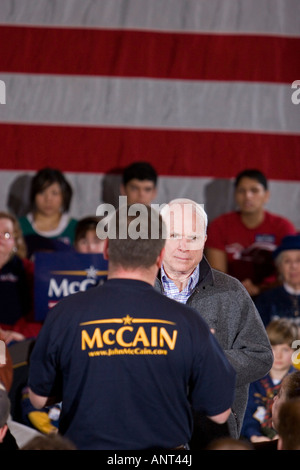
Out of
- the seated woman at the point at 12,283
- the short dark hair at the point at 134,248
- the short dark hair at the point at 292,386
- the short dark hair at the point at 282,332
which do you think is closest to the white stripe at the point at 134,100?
the seated woman at the point at 12,283

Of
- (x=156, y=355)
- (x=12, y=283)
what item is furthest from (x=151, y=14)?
(x=156, y=355)

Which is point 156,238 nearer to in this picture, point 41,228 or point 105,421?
point 105,421

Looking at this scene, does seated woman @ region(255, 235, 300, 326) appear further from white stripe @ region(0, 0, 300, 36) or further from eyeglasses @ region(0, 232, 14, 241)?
white stripe @ region(0, 0, 300, 36)

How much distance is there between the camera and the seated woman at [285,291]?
4.07 meters

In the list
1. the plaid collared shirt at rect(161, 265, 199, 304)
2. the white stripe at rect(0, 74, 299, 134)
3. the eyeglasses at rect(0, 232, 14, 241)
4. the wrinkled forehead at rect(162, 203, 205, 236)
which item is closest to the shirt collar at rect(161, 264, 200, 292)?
the plaid collared shirt at rect(161, 265, 199, 304)

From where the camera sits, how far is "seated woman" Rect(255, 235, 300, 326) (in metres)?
4.07

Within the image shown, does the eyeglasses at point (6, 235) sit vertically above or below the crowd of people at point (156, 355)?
above

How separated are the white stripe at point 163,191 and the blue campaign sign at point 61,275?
4.57 feet

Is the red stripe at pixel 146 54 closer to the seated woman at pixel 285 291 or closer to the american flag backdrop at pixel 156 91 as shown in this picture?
the american flag backdrop at pixel 156 91

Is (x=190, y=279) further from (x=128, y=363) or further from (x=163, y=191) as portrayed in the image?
(x=163, y=191)

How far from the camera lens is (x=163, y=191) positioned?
5.23 metres

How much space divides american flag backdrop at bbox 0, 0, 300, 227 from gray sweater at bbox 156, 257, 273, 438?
9.80 feet

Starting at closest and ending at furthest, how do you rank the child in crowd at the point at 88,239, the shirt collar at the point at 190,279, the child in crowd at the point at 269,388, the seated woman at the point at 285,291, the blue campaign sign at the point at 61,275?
the shirt collar at the point at 190,279, the child in crowd at the point at 269,388, the blue campaign sign at the point at 61,275, the seated woman at the point at 285,291, the child in crowd at the point at 88,239
